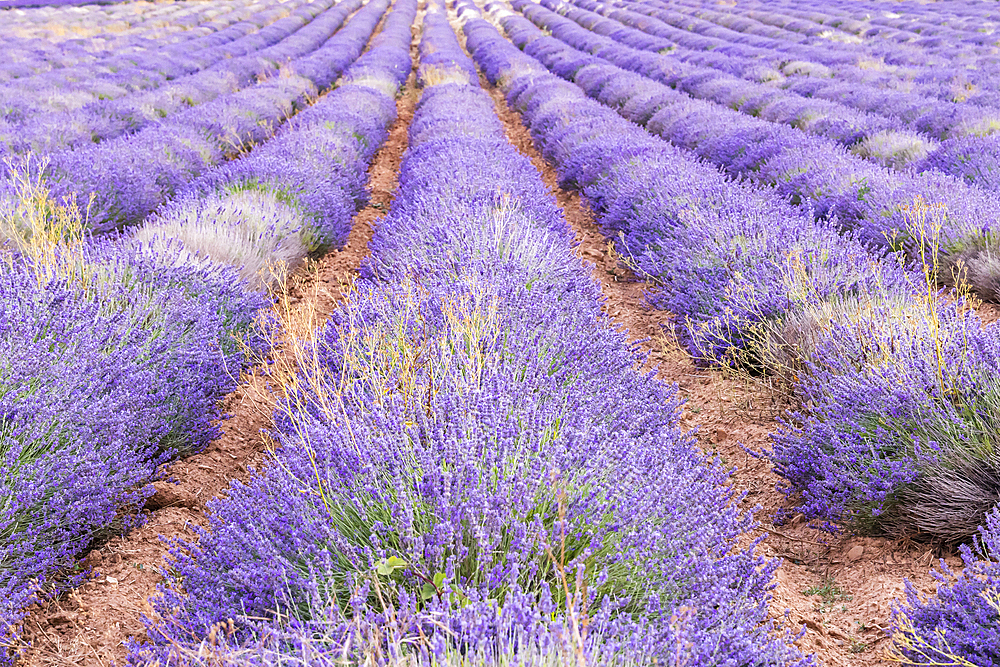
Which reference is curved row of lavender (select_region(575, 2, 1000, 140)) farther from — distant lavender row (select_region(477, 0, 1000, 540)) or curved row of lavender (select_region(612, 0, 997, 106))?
distant lavender row (select_region(477, 0, 1000, 540))

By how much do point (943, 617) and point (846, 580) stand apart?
652 mm

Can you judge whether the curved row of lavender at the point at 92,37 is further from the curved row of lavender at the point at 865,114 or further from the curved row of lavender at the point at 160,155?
the curved row of lavender at the point at 865,114

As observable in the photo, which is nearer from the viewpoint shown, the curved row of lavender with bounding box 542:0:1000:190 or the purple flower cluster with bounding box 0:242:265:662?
the purple flower cluster with bounding box 0:242:265:662

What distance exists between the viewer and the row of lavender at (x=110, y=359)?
6.99ft

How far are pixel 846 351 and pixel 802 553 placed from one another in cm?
93

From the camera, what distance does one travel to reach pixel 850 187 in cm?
536

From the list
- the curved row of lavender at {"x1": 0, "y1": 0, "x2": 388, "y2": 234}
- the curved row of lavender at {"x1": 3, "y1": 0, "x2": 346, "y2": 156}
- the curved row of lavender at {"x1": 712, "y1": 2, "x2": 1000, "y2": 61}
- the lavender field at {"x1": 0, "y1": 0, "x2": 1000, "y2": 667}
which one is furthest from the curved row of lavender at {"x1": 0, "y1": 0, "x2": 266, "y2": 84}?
the curved row of lavender at {"x1": 712, "y1": 2, "x2": 1000, "y2": 61}

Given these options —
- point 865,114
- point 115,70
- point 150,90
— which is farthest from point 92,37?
point 865,114

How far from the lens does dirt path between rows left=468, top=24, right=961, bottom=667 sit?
2145 mm

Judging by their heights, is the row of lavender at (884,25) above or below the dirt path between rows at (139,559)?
above

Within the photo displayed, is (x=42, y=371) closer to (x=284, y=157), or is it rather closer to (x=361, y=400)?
(x=361, y=400)

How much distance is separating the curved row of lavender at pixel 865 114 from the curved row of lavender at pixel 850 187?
647 mm

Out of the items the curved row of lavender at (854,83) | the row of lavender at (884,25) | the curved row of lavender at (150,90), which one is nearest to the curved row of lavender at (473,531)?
the curved row of lavender at (150,90)

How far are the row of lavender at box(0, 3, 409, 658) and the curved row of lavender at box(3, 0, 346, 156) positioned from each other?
3012 mm
